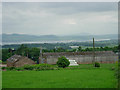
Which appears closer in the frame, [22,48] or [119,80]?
[119,80]

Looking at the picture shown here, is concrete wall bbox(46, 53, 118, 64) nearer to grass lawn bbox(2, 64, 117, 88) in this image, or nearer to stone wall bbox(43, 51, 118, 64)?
stone wall bbox(43, 51, 118, 64)

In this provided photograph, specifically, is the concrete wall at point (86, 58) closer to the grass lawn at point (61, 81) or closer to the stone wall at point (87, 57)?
the stone wall at point (87, 57)

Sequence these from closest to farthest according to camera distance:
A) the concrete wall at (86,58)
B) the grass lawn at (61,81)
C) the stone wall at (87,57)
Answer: the grass lawn at (61,81) < the concrete wall at (86,58) < the stone wall at (87,57)

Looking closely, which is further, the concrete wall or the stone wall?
the stone wall

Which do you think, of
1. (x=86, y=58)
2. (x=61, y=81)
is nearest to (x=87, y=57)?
(x=86, y=58)

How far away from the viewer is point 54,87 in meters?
12.6

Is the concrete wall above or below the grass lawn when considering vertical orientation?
below

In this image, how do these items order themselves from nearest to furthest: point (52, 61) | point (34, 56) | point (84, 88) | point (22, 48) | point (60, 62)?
point (84, 88), point (60, 62), point (52, 61), point (34, 56), point (22, 48)

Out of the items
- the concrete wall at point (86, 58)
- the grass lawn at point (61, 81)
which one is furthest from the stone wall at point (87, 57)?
the grass lawn at point (61, 81)

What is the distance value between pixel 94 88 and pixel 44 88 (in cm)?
280

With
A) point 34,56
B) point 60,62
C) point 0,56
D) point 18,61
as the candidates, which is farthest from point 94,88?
point 0,56

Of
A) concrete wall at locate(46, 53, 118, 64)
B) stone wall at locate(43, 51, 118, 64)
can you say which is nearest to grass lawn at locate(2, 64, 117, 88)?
concrete wall at locate(46, 53, 118, 64)

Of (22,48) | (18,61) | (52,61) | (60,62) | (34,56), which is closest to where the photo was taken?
(60,62)

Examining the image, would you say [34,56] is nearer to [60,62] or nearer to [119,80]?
[60,62]
